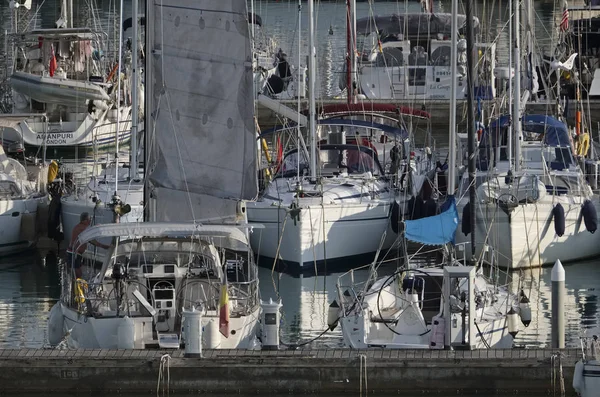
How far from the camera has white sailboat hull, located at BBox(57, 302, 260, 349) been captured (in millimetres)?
22047

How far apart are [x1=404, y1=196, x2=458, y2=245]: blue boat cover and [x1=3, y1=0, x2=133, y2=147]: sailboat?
2011cm

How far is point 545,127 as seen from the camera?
34.9 metres

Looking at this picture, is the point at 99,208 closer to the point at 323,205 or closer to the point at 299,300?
the point at 323,205

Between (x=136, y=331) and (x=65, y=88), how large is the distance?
2587 cm

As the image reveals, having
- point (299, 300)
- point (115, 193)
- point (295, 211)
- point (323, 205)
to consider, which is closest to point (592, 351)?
point (299, 300)

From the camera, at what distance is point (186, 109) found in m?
24.3

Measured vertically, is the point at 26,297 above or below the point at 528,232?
below

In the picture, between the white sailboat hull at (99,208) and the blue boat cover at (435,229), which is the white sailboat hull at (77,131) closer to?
the white sailboat hull at (99,208)

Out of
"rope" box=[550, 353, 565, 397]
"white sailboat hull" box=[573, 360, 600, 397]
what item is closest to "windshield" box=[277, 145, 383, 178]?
"rope" box=[550, 353, 565, 397]

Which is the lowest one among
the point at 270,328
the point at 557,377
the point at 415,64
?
the point at 557,377

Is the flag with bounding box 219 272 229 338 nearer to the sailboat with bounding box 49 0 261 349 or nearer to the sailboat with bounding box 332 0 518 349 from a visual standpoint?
the sailboat with bounding box 49 0 261 349

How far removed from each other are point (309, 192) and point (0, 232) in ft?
20.9

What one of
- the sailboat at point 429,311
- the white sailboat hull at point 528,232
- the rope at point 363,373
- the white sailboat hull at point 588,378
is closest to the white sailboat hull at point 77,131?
the white sailboat hull at point 528,232

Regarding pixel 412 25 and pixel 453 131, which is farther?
pixel 412 25
